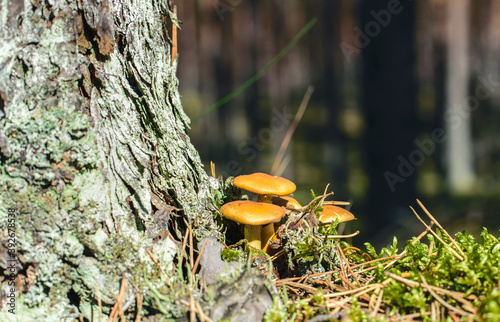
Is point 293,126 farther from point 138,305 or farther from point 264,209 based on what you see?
point 138,305

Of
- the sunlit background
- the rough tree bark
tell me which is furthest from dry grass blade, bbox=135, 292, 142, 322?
the sunlit background

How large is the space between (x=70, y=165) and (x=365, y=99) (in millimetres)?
2232

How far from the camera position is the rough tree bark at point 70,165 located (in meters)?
1.10

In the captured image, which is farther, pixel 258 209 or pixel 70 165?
pixel 258 209

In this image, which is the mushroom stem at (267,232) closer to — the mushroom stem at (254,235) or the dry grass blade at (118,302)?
the mushroom stem at (254,235)

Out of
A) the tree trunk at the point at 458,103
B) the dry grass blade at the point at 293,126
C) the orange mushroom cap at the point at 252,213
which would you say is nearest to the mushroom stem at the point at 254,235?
the orange mushroom cap at the point at 252,213

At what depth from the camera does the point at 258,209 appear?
1.34 metres

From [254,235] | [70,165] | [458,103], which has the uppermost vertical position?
[458,103]

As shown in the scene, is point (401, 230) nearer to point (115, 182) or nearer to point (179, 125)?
point (179, 125)

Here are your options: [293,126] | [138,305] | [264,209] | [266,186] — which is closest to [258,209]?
[264,209]

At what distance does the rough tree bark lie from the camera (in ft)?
3.61

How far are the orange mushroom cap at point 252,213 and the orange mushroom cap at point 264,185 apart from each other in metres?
0.07

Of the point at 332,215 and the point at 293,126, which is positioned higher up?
the point at 293,126

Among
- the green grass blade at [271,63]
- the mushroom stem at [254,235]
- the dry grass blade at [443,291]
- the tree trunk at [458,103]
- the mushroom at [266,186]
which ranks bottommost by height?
the dry grass blade at [443,291]
